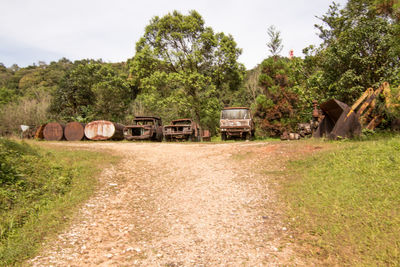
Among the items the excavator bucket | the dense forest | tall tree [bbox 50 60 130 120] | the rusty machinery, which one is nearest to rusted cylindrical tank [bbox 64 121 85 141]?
the dense forest

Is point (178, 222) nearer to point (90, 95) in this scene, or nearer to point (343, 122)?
point (343, 122)

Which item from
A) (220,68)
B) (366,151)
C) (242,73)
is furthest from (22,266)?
(242,73)

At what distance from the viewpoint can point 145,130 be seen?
1697 cm

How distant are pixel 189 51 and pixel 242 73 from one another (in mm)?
4907

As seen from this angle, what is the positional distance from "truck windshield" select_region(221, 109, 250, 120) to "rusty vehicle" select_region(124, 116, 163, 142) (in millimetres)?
4535

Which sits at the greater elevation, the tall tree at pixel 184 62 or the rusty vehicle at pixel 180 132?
the tall tree at pixel 184 62

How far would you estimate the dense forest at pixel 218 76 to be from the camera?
38.9 feet

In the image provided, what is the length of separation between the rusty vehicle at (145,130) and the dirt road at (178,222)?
29.3ft

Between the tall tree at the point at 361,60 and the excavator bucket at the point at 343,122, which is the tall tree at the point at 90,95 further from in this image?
the excavator bucket at the point at 343,122

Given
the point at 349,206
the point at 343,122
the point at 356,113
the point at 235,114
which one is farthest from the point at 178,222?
the point at 235,114

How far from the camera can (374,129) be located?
992 centimetres

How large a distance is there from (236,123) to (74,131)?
10.8 meters

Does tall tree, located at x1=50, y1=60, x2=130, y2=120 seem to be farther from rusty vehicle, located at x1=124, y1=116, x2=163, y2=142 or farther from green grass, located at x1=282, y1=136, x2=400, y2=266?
green grass, located at x1=282, y1=136, x2=400, y2=266

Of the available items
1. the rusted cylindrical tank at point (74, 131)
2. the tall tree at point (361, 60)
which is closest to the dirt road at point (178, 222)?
the tall tree at point (361, 60)
